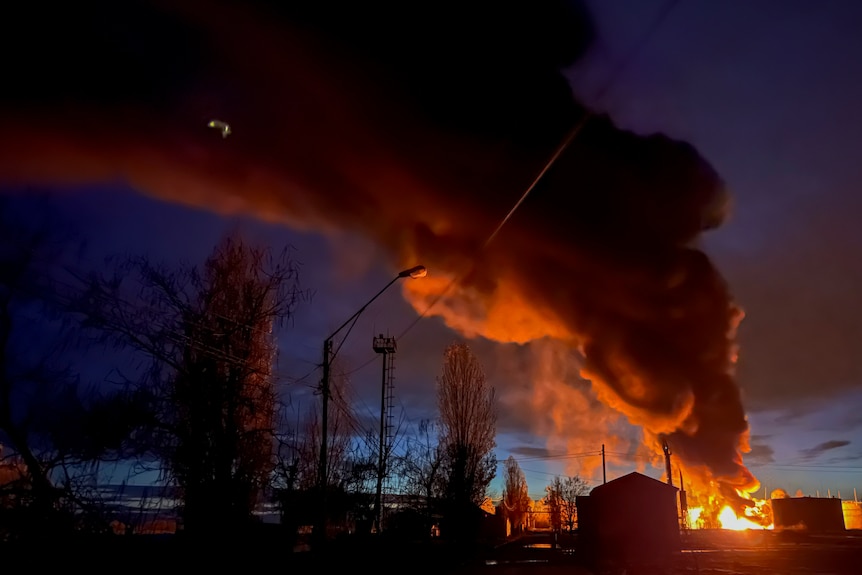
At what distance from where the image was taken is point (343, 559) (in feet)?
71.4

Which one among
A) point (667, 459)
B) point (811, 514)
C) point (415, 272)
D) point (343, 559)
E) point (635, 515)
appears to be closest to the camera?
point (415, 272)

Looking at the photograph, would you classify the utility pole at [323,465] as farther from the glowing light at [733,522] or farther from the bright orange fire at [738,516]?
the glowing light at [733,522]

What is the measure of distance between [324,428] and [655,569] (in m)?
A: 16.5

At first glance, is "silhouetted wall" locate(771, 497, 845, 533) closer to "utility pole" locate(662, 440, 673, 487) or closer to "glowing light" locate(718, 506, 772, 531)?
"glowing light" locate(718, 506, 772, 531)

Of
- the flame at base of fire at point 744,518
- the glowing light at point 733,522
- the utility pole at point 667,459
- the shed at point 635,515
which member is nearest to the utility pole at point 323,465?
the shed at point 635,515

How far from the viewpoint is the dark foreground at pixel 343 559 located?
13336 millimetres

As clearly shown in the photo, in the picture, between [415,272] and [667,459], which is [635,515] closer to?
[667,459]

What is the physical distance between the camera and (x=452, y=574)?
2453cm

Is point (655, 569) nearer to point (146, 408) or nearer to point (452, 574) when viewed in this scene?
point (452, 574)

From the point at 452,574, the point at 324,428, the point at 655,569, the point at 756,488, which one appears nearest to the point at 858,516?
the point at 756,488

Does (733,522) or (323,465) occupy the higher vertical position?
(323,465)

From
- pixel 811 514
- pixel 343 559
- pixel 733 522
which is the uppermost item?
pixel 811 514

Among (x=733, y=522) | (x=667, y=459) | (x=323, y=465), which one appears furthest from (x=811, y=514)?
(x=323, y=465)

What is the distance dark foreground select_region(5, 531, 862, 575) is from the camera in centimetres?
1334
